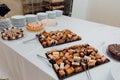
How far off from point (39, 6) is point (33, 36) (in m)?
1.14

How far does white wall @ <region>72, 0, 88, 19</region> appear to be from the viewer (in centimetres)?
282

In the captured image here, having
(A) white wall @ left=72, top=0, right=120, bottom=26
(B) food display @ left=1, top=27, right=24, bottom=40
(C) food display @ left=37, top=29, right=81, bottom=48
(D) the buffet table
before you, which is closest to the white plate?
(D) the buffet table

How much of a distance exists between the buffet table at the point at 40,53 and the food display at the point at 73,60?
28 millimetres

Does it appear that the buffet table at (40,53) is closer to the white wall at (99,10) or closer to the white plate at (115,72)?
the white plate at (115,72)

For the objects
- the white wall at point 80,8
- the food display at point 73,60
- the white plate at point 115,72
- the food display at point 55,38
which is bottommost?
the white plate at point 115,72

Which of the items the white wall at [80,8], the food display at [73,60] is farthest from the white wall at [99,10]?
the food display at [73,60]

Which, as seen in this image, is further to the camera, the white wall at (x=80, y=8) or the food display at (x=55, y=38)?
the white wall at (x=80, y=8)

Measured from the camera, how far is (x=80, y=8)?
296 centimetres

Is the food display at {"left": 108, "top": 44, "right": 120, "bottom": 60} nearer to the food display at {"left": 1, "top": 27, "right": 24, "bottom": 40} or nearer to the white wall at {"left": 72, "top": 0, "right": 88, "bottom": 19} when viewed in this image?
the food display at {"left": 1, "top": 27, "right": 24, "bottom": 40}

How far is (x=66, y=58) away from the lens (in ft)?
2.78

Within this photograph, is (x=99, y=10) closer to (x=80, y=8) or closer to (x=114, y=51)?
(x=80, y=8)

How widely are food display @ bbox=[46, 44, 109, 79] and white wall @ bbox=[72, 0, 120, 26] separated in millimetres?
1976

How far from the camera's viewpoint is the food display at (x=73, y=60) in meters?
0.76

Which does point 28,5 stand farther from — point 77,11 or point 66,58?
point 66,58
